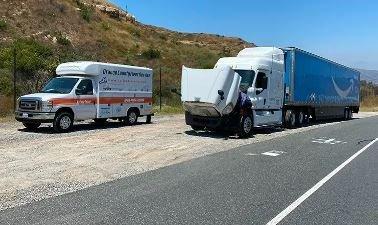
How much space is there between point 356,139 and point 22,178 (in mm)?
13262

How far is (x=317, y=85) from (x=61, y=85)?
569 inches

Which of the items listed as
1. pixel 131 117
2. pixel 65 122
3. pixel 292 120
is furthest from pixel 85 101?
pixel 292 120

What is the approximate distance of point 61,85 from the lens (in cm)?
1855

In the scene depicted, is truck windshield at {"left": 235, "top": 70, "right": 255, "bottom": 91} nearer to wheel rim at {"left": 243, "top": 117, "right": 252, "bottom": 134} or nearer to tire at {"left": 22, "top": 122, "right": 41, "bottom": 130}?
wheel rim at {"left": 243, "top": 117, "right": 252, "bottom": 134}

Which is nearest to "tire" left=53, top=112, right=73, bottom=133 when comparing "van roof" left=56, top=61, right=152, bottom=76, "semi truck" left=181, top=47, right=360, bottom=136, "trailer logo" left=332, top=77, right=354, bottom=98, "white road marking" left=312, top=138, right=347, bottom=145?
"van roof" left=56, top=61, right=152, bottom=76

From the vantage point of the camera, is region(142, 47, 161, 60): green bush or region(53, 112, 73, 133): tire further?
region(142, 47, 161, 60): green bush

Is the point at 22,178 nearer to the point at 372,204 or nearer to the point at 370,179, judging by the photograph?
the point at 372,204

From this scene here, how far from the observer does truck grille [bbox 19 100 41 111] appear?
1734cm

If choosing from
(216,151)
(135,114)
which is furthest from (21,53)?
(216,151)

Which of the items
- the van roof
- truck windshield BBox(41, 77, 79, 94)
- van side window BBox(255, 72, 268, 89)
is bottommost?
truck windshield BBox(41, 77, 79, 94)

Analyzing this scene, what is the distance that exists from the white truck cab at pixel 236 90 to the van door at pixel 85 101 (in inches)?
147

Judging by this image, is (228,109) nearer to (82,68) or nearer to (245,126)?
(245,126)

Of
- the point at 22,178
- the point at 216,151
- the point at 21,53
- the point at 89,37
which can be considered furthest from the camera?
the point at 89,37

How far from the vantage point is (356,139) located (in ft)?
60.7
